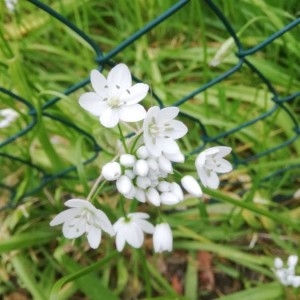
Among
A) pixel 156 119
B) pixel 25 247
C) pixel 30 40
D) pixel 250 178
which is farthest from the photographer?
pixel 30 40

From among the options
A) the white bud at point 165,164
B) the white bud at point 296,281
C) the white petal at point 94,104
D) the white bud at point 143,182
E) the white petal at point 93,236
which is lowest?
the white bud at point 296,281

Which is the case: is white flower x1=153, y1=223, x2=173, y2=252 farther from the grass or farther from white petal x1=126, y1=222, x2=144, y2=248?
the grass

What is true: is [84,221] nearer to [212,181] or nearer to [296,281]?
[212,181]

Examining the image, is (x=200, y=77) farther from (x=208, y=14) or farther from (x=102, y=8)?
(x=102, y=8)

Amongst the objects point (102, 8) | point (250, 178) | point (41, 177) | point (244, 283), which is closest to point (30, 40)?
point (102, 8)

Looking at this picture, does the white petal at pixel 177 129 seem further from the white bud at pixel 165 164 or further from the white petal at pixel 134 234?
the white petal at pixel 134 234

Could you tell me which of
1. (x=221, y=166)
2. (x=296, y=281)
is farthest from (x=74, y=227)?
(x=296, y=281)

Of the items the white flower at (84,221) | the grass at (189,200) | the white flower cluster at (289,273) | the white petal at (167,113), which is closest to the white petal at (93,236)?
the white flower at (84,221)
